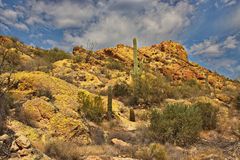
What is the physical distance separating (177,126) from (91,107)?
3529mm

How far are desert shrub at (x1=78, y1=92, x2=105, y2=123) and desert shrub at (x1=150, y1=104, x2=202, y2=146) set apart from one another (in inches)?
86.8

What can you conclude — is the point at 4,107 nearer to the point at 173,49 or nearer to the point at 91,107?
the point at 91,107

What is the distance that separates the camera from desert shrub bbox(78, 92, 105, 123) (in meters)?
11.4

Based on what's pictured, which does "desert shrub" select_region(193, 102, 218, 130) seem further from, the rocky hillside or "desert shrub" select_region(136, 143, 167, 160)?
"desert shrub" select_region(136, 143, 167, 160)

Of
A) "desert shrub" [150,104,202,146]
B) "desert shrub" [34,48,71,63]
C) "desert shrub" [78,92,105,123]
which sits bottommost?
"desert shrub" [150,104,202,146]

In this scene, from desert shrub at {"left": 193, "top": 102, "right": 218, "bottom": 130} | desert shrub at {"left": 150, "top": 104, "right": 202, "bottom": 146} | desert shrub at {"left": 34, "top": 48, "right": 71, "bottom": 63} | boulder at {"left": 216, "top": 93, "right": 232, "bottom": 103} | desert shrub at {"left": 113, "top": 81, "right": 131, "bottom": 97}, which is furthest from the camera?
desert shrub at {"left": 34, "top": 48, "right": 71, "bottom": 63}

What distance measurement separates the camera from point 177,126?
34.0ft

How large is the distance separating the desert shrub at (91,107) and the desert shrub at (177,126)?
2204 millimetres

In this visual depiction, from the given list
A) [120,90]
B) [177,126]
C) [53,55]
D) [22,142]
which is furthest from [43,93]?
[53,55]

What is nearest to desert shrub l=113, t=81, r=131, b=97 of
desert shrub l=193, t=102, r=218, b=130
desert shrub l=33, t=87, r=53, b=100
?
desert shrub l=193, t=102, r=218, b=130

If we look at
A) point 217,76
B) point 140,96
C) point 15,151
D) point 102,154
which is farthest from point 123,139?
point 217,76

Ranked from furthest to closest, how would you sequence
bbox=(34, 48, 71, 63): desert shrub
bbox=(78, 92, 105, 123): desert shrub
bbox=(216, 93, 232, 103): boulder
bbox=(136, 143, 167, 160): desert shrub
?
bbox=(34, 48, 71, 63): desert shrub, bbox=(216, 93, 232, 103): boulder, bbox=(78, 92, 105, 123): desert shrub, bbox=(136, 143, 167, 160): desert shrub

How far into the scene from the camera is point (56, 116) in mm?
8875

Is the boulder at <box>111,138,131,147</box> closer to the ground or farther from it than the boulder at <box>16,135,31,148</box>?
closer to the ground
